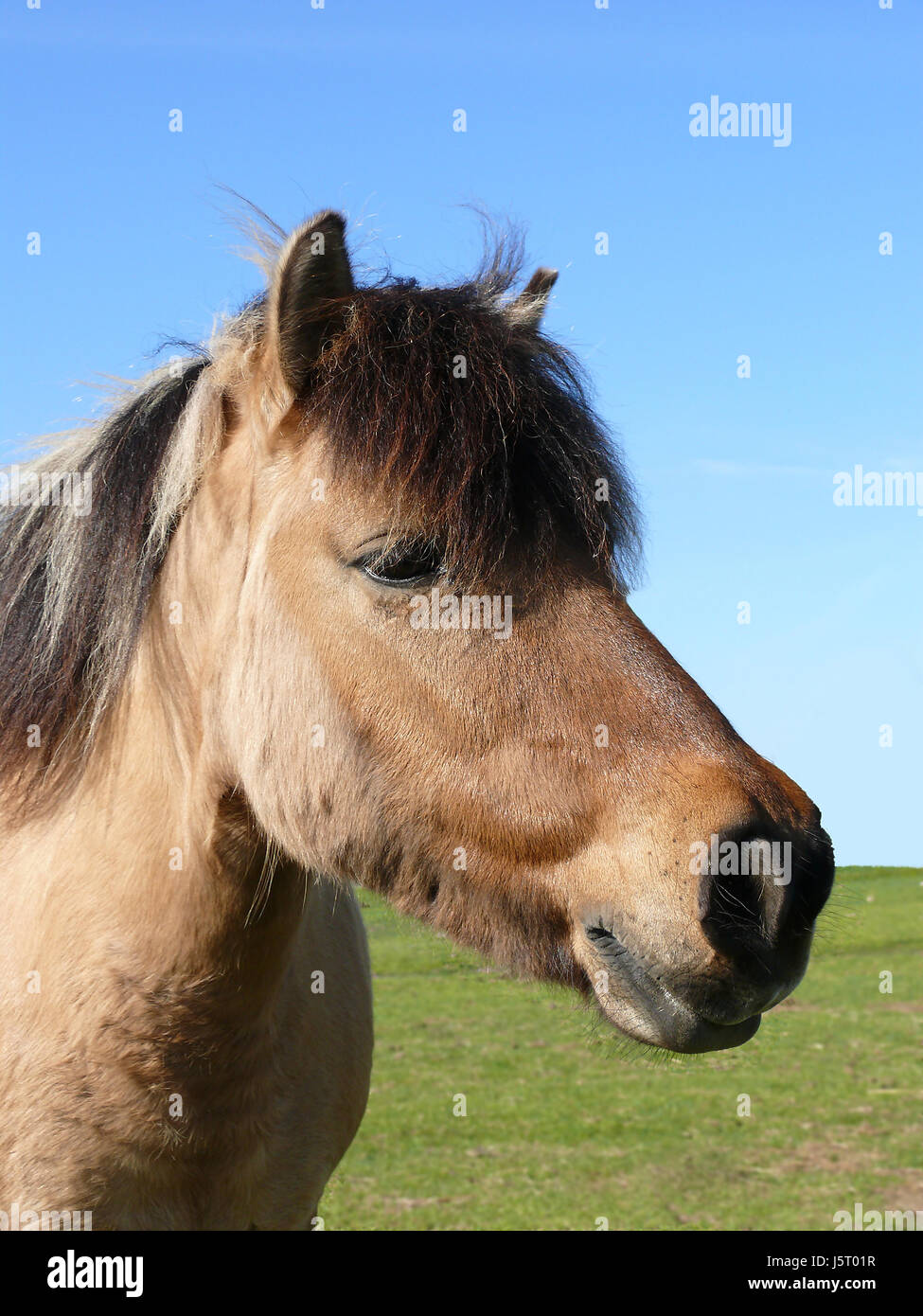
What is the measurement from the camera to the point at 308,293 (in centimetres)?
284

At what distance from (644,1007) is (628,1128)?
10.6m

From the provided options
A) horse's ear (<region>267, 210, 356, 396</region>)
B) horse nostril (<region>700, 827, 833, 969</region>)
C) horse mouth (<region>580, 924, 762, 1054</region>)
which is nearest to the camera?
horse nostril (<region>700, 827, 833, 969</region>)

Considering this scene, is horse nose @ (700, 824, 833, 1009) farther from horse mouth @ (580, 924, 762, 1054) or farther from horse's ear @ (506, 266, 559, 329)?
horse's ear @ (506, 266, 559, 329)

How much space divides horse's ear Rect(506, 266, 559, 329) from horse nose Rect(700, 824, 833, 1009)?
1.64 metres

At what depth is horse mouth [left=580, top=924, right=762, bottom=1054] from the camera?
232 cm

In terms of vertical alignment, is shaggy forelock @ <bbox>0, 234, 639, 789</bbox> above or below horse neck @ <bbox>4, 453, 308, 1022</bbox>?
above

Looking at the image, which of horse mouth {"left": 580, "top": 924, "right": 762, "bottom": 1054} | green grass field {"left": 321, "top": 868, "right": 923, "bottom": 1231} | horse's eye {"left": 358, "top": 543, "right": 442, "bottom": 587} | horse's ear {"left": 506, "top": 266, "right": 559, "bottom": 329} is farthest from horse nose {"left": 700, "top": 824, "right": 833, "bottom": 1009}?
horse's ear {"left": 506, "top": 266, "right": 559, "bottom": 329}

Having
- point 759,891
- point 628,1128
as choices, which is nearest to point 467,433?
point 759,891

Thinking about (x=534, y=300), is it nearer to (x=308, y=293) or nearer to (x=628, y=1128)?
(x=308, y=293)

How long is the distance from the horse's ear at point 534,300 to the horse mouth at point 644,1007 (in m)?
1.72

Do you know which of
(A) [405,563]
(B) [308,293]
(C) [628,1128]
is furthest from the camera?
(C) [628,1128]

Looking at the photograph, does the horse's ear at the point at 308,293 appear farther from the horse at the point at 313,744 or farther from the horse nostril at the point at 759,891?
the horse nostril at the point at 759,891
